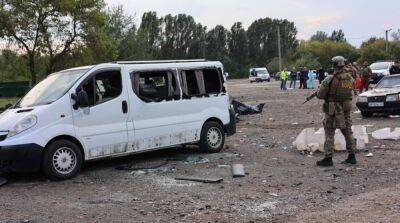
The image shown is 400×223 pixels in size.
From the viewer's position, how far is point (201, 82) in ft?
37.4

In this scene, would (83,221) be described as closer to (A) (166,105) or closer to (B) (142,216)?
(B) (142,216)

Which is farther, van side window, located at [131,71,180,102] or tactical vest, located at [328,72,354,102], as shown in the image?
van side window, located at [131,71,180,102]

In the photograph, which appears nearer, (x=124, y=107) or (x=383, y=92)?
(x=124, y=107)

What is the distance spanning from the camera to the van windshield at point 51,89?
9.34m

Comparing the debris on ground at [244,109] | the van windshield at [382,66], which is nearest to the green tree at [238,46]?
the van windshield at [382,66]

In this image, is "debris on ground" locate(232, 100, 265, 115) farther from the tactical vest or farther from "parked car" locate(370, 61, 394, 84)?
"parked car" locate(370, 61, 394, 84)

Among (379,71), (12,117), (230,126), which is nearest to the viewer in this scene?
(12,117)

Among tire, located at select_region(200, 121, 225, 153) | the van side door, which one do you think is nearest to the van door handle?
the van side door

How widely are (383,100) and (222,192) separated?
34.1 ft

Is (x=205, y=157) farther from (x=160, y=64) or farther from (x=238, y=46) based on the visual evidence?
(x=238, y=46)

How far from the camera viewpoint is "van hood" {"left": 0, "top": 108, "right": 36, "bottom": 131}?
8740 mm

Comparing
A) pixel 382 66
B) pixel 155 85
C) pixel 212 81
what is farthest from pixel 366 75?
pixel 155 85

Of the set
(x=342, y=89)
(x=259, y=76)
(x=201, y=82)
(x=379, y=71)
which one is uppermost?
(x=201, y=82)

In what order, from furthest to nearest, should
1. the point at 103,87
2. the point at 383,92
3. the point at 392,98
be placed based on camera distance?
the point at 383,92
the point at 392,98
the point at 103,87
